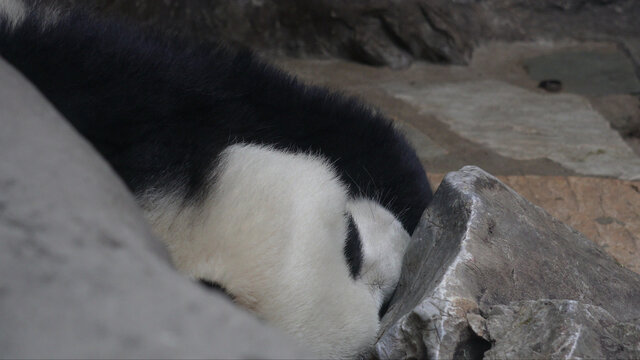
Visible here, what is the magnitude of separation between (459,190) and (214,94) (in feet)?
1.46

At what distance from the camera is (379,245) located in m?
1.46

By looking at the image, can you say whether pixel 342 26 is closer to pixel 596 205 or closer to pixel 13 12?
pixel 596 205

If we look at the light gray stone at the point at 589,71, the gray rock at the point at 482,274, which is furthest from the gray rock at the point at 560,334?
the light gray stone at the point at 589,71

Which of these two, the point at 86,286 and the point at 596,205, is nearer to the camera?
the point at 86,286

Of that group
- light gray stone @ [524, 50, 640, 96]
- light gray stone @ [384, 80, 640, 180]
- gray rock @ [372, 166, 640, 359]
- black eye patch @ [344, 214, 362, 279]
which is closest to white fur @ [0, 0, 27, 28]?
black eye patch @ [344, 214, 362, 279]

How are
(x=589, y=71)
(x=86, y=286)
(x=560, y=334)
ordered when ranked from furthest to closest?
(x=589, y=71) < (x=560, y=334) < (x=86, y=286)

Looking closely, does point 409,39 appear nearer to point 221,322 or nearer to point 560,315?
point 560,315

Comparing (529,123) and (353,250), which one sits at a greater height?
(353,250)

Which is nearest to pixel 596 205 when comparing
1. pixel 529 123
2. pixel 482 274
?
pixel 529 123

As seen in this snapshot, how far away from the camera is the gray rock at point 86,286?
2.15 ft

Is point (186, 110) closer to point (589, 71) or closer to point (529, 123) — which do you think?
point (529, 123)

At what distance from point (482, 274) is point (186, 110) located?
1.75ft

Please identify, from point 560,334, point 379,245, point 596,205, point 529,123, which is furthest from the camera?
point 529,123

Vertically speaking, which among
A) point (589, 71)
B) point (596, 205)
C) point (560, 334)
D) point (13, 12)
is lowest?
point (589, 71)
